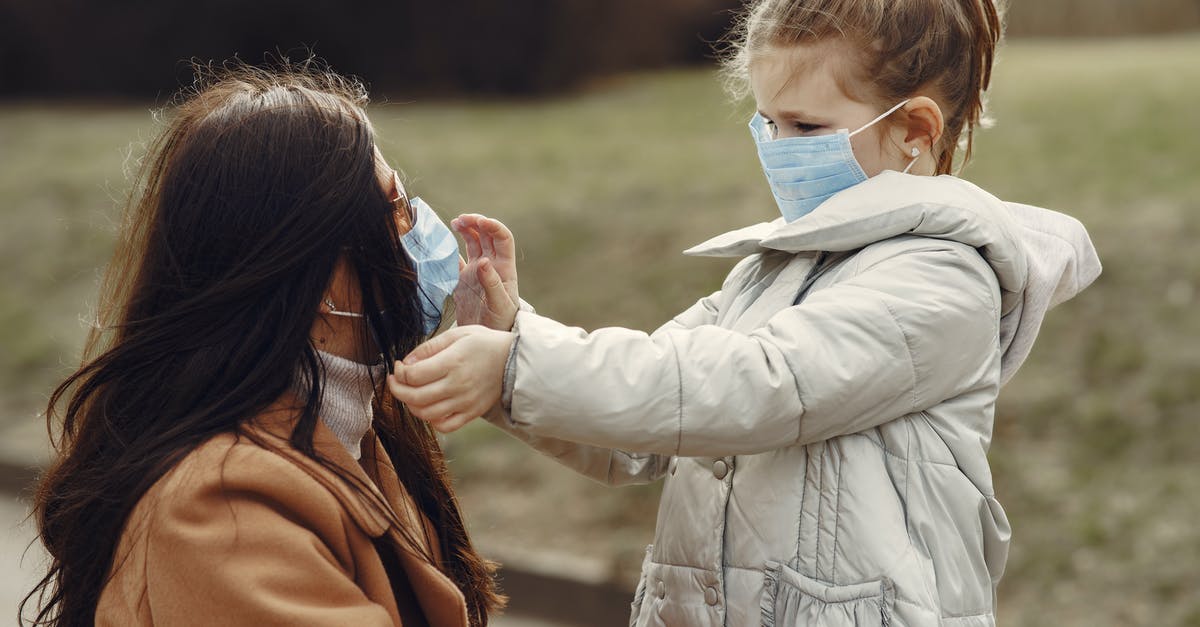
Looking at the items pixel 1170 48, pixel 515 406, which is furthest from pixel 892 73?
pixel 1170 48

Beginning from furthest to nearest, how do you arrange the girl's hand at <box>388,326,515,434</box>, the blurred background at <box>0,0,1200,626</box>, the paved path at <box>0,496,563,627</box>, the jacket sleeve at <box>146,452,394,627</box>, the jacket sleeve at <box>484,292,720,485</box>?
the paved path at <box>0,496,563,627</box> < the blurred background at <box>0,0,1200,626</box> < the jacket sleeve at <box>484,292,720,485</box> < the girl's hand at <box>388,326,515,434</box> < the jacket sleeve at <box>146,452,394,627</box>

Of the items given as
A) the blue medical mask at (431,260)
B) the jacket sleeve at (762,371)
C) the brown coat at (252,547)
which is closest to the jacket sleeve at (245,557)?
the brown coat at (252,547)

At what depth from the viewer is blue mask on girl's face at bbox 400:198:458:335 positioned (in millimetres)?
2258

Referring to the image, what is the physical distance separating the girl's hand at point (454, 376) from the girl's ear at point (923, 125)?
83 cm

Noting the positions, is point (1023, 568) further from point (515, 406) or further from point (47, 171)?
point (47, 171)

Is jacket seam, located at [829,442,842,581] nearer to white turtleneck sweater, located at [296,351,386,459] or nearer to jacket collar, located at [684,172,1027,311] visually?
jacket collar, located at [684,172,1027,311]

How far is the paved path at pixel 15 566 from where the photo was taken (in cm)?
562

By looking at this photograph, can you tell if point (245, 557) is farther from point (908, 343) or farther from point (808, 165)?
point (808, 165)

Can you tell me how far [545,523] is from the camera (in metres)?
6.10

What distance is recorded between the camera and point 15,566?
6.36 meters

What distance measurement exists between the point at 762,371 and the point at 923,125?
616 millimetres

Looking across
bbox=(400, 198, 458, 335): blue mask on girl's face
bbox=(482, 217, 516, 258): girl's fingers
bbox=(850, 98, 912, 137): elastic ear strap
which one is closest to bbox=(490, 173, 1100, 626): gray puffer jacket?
bbox=(850, 98, 912, 137): elastic ear strap

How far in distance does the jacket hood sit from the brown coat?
0.85m

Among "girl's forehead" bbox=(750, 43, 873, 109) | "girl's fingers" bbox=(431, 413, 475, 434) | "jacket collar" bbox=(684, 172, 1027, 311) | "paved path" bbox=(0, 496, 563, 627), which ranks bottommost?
"paved path" bbox=(0, 496, 563, 627)
